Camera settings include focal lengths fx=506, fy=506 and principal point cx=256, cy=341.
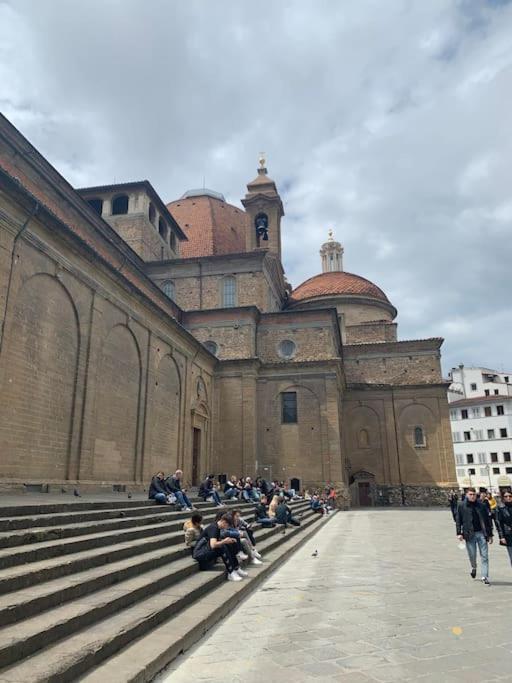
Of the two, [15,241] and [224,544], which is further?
[15,241]

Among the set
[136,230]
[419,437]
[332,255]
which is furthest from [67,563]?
[332,255]

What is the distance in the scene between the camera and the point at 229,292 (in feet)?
105

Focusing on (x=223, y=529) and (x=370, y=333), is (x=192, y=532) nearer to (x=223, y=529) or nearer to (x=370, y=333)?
(x=223, y=529)

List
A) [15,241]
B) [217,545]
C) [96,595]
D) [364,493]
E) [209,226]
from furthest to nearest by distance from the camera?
1. [209,226]
2. [364,493]
3. [15,241]
4. [217,545]
5. [96,595]

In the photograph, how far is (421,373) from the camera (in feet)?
120

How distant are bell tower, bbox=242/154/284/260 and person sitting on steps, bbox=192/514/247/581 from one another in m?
28.9

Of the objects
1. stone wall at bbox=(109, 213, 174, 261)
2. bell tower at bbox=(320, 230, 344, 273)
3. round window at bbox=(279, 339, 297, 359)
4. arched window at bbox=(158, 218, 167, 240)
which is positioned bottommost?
round window at bbox=(279, 339, 297, 359)

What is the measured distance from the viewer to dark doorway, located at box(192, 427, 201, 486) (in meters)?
25.0

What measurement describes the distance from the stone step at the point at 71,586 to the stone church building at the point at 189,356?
587 centimetres

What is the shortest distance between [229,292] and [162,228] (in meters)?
6.85

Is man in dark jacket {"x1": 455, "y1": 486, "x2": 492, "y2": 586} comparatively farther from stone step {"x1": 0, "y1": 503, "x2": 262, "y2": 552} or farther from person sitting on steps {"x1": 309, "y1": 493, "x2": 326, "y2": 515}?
person sitting on steps {"x1": 309, "y1": 493, "x2": 326, "y2": 515}

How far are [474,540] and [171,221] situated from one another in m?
30.4

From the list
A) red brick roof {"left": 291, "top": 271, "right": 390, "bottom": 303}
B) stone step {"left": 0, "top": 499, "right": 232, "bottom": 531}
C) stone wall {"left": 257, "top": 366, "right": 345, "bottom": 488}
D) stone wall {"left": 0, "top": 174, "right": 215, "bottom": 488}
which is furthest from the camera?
red brick roof {"left": 291, "top": 271, "right": 390, "bottom": 303}

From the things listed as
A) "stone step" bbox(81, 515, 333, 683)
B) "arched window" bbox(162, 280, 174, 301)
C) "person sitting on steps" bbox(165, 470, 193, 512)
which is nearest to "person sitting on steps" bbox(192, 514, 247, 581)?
"stone step" bbox(81, 515, 333, 683)
